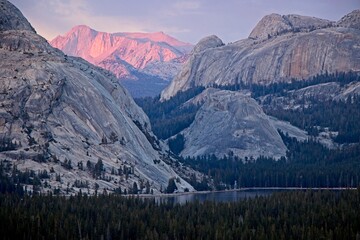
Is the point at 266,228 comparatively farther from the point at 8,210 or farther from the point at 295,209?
the point at 8,210

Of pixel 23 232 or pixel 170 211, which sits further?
pixel 170 211

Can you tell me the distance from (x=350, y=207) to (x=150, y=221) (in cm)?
4901

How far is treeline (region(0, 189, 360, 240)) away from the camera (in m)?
136

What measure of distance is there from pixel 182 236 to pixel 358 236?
37635mm

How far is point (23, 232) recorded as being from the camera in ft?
429

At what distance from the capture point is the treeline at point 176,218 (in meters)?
136

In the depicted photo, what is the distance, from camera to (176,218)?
518 ft

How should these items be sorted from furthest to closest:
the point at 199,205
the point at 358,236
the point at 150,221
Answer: the point at 199,205
the point at 150,221
the point at 358,236

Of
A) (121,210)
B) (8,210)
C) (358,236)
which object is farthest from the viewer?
(121,210)

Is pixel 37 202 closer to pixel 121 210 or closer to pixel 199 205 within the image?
pixel 121 210

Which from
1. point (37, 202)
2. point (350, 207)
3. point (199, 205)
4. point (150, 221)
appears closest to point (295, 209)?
point (350, 207)

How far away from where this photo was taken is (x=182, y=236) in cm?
14488

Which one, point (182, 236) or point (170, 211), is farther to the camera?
point (170, 211)

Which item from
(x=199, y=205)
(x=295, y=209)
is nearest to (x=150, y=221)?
(x=199, y=205)
